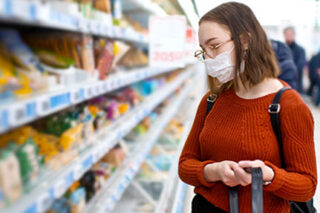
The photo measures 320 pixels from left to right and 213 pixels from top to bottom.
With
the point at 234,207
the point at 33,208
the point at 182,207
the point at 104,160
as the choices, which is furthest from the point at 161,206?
the point at 33,208

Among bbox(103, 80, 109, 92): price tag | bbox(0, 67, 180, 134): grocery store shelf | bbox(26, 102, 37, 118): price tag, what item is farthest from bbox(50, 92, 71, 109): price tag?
bbox(103, 80, 109, 92): price tag

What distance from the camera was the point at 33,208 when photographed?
1.00 metres

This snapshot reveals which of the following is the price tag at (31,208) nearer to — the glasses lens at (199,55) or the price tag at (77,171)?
the price tag at (77,171)

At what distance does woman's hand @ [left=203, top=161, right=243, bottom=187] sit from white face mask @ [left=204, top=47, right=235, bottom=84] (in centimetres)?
32

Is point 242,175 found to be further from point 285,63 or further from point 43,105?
point 285,63

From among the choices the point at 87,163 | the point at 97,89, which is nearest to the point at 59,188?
the point at 87,163

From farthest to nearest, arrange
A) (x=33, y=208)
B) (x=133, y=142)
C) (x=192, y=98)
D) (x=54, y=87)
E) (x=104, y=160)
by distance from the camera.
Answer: (x=192, y=98)
(x=133, y=142)
(x=104, y=160)
(x=54, y=87)
(x=33, y=208)

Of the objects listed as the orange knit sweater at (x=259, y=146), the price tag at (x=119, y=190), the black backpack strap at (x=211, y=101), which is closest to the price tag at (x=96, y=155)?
the price tag at (x=119, y=190)

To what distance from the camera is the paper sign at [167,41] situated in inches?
79.4

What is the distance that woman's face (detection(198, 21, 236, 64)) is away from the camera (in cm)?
→ 111

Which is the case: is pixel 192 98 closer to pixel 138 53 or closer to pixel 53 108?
pixel 138 53

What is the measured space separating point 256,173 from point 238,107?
255mm

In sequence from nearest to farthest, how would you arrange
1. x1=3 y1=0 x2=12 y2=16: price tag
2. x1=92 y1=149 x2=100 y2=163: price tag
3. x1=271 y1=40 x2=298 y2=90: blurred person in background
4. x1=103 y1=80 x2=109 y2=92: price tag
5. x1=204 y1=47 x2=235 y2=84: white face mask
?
1. x1=3 y1=0 x2=12 y2=16: price tag
2. x1=204 y1=47 x2=235 y2=84: white face mask
3. x1=92 y1=149 x2=100 y2=163: price tag
4. x1=103 y1=80 x2=109 y2=92: price tag
5. x1=271 y1=40 x2=298 y2=90: blurred person in background

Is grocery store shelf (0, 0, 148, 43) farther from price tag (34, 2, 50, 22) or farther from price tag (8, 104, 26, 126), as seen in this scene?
price tag (8, 104, 26, 126)
